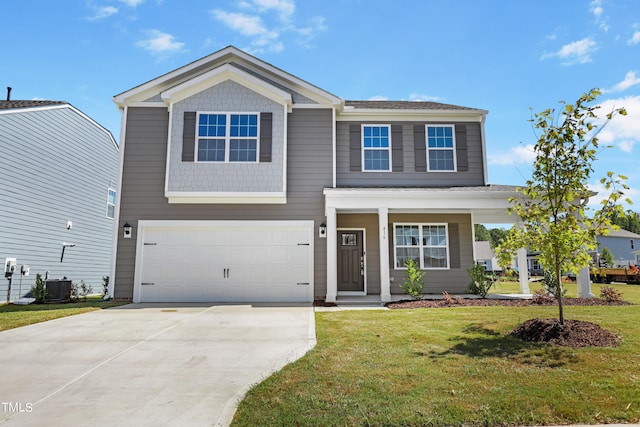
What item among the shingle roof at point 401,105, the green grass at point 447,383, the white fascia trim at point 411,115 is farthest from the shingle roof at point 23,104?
the green grass at point 447,383

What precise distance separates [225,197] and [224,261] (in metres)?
1.91

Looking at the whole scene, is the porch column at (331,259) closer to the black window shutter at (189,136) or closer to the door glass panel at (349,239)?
the door glass panel at (349,239)

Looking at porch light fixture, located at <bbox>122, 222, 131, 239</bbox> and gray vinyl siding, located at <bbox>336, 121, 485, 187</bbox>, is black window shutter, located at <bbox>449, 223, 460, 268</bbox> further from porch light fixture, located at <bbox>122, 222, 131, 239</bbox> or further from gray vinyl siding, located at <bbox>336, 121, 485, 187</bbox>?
porch light fixture, located at <bbox>122, 222, 131, 239</bbox>

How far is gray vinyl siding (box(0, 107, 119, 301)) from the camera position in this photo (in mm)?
12688

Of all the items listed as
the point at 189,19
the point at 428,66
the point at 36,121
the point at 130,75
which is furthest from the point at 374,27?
the point at 36,121

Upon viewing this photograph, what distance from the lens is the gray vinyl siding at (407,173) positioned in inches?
504

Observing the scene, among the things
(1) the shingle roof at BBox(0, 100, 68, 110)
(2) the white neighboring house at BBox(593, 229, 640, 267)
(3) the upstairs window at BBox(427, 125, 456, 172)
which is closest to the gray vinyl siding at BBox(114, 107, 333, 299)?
(3) the upstairs window at BBox(427, 125, 456, 172)

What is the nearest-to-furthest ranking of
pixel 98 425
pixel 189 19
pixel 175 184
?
pixel 98 425 → pixel 189 19 → pixel 175 184

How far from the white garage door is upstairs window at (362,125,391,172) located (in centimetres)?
305

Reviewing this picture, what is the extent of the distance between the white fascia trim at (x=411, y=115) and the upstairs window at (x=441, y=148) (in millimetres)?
349

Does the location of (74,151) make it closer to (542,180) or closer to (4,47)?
(4,47)

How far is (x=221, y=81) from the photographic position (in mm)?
12055

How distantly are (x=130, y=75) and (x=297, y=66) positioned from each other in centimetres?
540

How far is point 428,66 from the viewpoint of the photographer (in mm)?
10977
